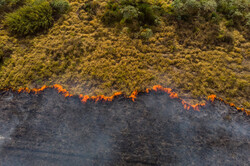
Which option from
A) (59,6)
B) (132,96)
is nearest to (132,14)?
(59,6)

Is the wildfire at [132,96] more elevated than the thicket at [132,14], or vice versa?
the thicket at [132,14]

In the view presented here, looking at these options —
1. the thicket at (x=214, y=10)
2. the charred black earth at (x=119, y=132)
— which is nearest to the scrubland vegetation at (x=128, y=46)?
the thicket at (x=214, y=10)

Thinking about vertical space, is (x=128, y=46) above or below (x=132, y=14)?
below

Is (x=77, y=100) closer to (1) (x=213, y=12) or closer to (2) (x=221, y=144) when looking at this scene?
(2) (x=221, y=144)

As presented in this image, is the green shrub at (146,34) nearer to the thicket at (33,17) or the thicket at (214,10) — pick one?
the thicket at (214,10)

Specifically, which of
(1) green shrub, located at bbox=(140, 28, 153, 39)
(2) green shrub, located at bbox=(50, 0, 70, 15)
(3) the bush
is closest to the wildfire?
(1) green shrub, located at bbox=(140, 28, 153, 39)

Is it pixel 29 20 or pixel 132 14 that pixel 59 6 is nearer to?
pixel 29 20
